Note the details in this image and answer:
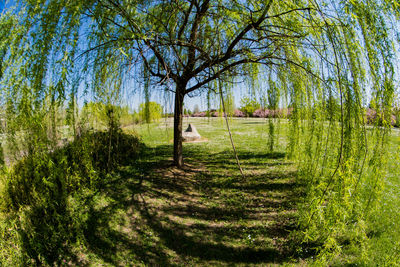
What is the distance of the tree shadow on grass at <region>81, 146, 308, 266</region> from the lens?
2312 millimetres

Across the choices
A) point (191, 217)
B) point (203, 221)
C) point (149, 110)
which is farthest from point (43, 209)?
point (203, 221)

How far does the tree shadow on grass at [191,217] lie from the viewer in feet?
7.59

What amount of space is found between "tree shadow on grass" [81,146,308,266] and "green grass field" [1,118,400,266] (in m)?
0.01

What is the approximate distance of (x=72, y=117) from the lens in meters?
1.93

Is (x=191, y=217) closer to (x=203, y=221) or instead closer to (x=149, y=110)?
(x=203, y=221)

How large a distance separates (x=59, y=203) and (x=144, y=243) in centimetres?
114

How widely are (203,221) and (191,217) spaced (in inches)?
7.3

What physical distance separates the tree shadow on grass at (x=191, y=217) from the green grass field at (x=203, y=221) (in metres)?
0.01

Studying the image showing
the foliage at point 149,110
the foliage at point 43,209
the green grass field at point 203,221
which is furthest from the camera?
the foliage at point 149,110

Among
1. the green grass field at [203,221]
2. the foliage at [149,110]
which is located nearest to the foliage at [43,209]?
the green grass field at [203,221]

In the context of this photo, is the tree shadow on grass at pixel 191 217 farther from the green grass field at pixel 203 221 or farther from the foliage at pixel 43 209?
the foliage at pixel 43 209

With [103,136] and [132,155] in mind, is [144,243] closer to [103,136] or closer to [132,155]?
[103,136]

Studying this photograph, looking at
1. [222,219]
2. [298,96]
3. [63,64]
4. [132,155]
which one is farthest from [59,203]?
[298,96]

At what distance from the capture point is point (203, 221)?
2.89 m
